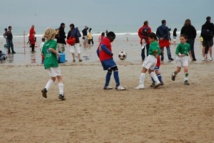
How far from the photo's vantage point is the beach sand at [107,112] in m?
5.90

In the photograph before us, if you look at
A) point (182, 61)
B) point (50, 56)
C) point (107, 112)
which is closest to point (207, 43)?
point (182, 61)

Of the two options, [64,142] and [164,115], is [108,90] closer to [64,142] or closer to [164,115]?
[164,115]

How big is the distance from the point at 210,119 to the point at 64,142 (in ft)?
9.18

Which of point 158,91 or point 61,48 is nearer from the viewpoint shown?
point 158,91

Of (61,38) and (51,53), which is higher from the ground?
(61,38)

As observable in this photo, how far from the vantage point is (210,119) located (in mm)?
6820

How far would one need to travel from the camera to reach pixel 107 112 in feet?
24.7

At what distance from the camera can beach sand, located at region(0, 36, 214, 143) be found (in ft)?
19.4

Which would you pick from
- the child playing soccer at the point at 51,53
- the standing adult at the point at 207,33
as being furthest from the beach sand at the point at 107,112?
the standing adult at the point at 207,33

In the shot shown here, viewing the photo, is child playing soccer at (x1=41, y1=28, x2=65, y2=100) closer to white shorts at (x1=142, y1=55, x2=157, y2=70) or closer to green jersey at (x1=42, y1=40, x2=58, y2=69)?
green jersey at (x1=42, y1=40, x2=58, y2=69)

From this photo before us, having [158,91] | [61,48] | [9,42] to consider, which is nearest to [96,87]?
[158,91]

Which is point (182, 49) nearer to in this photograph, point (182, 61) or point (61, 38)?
point (182, 61)

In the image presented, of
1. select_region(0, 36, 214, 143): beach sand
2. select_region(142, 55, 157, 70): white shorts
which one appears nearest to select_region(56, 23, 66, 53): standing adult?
select_region(0, 36, 214, 143): beach sand

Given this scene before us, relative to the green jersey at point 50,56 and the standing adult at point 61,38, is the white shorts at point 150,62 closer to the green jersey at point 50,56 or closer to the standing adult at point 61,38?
the green jersey at point 50,56
